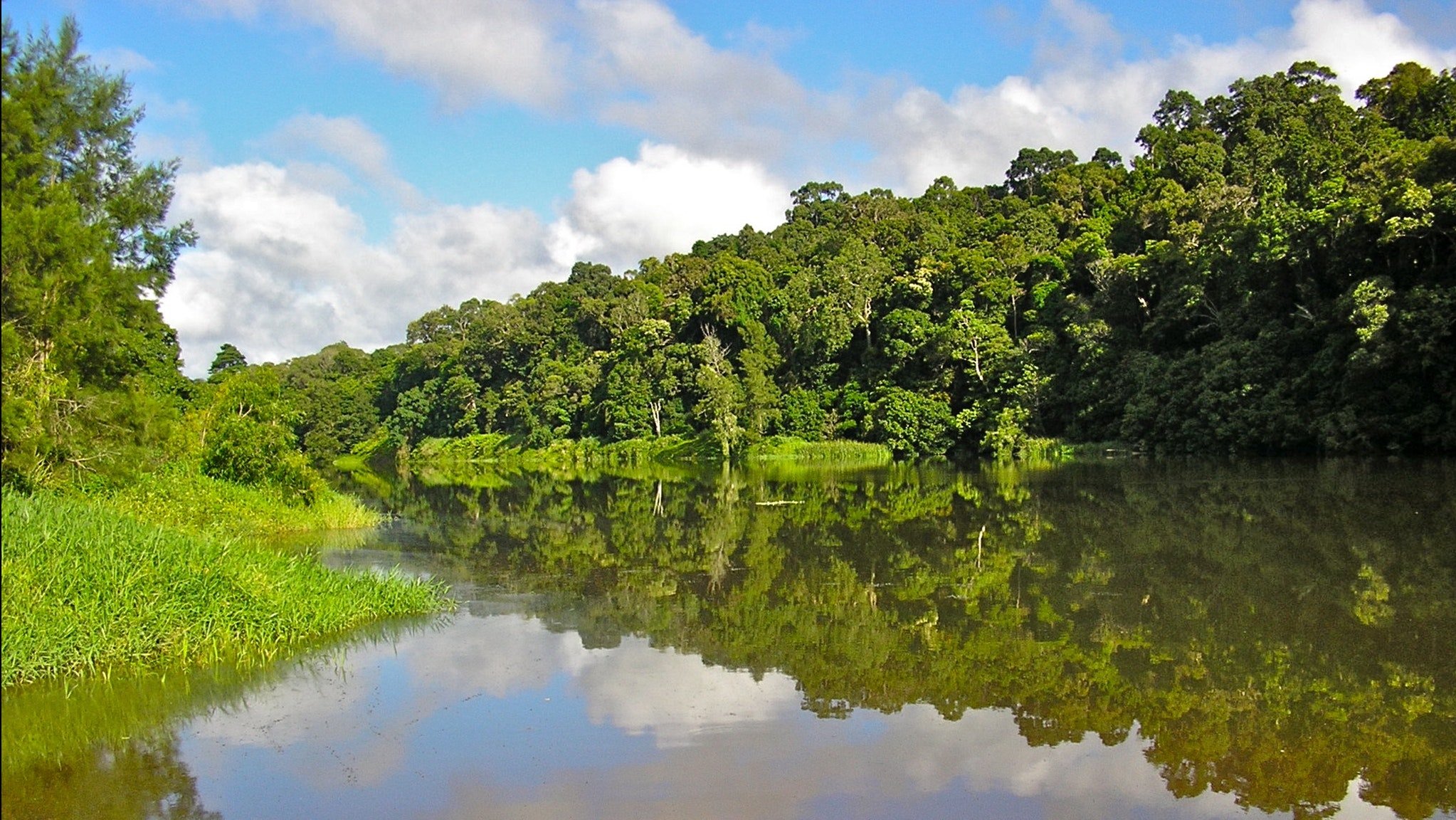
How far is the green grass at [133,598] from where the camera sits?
9000mm

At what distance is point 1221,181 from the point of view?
51.7 metres

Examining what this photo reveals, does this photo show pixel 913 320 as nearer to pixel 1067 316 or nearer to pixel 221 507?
pixel 1067 316

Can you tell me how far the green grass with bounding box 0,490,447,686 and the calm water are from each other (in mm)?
396

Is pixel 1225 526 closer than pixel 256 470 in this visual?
Yes

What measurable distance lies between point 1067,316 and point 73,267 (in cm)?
4589

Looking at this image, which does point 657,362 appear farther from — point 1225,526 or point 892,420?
point 1225,526

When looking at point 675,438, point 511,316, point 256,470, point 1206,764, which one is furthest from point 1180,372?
point 511,316

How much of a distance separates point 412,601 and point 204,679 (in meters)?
3.44

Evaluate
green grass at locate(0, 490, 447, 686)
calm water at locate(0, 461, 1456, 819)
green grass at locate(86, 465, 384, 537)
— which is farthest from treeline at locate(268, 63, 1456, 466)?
green grass at locate(0, 490, 447, 686)

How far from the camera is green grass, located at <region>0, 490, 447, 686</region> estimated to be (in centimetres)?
900

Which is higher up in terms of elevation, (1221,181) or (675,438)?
(1221,181)

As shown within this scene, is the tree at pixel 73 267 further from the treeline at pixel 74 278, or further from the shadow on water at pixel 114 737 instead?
the shadow on water at pixel 114 737

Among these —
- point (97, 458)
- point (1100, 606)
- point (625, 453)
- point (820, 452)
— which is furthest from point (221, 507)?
point (625, 453)

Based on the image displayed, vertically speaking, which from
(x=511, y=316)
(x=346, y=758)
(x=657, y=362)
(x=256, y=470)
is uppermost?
(x=511, y=316)
